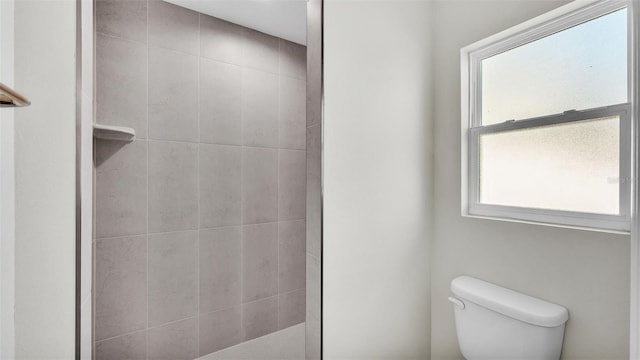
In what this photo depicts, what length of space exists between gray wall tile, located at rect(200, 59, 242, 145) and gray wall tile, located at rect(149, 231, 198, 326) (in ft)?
2.05

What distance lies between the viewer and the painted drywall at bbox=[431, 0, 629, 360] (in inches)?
37.9

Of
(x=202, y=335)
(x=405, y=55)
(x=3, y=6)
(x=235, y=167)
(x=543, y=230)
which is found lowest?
(x=202, y=335)

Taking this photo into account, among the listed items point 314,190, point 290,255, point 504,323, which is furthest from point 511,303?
point 290,255

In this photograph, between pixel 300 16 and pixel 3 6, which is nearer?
pixel 3 6

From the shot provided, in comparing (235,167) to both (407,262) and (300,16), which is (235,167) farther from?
(407,262)

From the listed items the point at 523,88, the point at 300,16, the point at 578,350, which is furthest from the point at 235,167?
the point at 578,350

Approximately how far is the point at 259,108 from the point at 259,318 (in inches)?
56.7

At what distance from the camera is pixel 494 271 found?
1.27 metres

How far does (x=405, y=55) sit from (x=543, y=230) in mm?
958

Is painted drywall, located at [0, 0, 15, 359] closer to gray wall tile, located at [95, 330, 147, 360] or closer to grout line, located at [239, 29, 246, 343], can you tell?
gray wall tile, located at [95, 330, 147, 360]

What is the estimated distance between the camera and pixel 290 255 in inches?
85.8

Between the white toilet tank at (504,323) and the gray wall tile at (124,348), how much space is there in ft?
5.37

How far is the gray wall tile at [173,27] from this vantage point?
165 centimetres

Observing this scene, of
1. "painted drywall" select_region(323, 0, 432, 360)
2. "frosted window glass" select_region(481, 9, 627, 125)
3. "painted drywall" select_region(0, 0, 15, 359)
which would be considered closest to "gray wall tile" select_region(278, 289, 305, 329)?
"painted drywall" select_region(323, 0, 432, 360)
